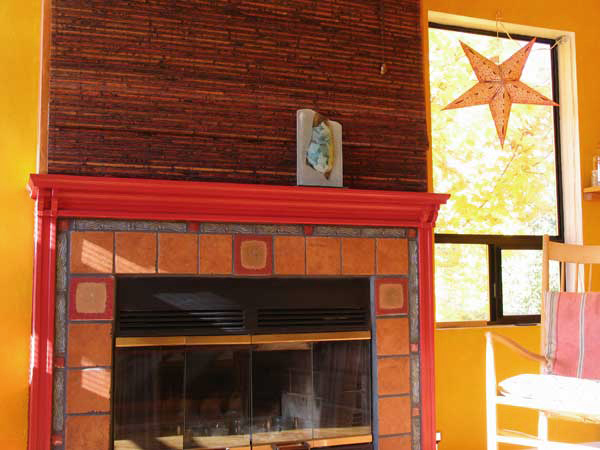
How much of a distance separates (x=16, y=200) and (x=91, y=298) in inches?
19.1

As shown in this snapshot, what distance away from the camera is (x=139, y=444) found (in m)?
2.36

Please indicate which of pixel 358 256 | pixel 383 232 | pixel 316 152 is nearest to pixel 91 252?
pixel 316 152

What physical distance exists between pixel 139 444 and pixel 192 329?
0.44m

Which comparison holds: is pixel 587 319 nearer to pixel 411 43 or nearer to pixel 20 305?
pixel 411 43

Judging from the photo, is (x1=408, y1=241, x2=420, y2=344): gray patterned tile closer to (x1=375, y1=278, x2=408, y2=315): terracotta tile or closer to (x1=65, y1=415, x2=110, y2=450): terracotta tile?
(x1=375, y1=278, x2=408, y2=315): terracotta tile

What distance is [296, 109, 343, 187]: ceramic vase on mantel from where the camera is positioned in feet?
8.53

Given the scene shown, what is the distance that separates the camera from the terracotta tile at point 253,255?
2510 millimetres

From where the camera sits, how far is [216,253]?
248 centimetres

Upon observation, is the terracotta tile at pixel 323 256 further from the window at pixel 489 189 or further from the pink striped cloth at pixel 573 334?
the pink striped cloth at pixel 573 334

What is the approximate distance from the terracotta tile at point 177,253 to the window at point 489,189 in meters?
1.28

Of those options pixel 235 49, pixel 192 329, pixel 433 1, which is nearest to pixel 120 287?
pixel 192 329

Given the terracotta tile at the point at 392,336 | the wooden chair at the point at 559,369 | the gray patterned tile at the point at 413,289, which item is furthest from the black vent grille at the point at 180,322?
the wooden chair at the point at 559,369

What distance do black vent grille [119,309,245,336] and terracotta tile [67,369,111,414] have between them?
0.17m

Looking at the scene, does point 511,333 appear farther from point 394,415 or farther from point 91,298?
point 91,298
